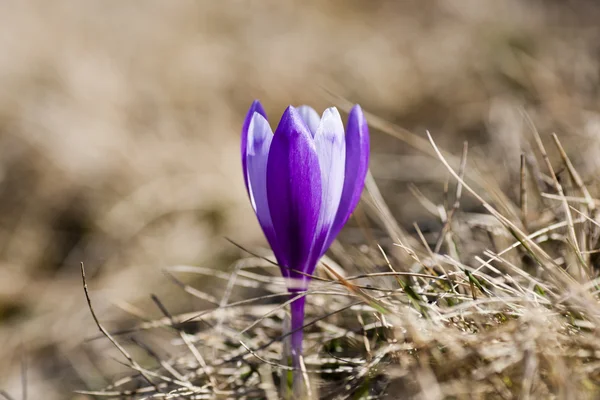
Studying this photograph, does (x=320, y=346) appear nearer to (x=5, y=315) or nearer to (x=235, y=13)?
(x=5, y=315)

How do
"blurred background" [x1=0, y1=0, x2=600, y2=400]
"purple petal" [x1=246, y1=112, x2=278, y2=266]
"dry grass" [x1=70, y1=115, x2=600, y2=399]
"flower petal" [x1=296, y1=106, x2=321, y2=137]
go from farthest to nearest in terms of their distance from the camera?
"blurred background" [x1=0, y1=0, x2=600, y2=400]
"flower petal" [x1=296, y1=106, x2=321, y2=137]
"purple petal" [x1=246, y1=112, x2=278, y2=266]
"dry grass" [x1=70, y1=115, x2=600, y2=399]

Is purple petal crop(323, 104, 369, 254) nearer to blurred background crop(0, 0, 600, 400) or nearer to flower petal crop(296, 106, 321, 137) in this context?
flower petal crop(296, 106, 321, 137)

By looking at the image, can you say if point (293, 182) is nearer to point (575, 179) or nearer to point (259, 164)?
point (259, 164)

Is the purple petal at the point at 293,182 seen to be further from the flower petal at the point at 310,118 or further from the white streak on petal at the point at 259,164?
the flower petal at the point at 310,118

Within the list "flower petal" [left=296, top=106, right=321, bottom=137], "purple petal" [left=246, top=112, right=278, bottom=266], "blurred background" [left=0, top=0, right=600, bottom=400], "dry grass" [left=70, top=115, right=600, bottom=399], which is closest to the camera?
"dry grass" [left=70, top=115, right=600, bottom=399]

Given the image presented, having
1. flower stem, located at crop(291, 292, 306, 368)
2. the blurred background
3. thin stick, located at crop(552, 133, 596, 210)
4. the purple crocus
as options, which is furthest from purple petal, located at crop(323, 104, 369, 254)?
the blurred background

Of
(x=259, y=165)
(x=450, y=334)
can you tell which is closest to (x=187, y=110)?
(x=259, y=165)

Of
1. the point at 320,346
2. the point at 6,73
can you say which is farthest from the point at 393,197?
the point at 6,73
